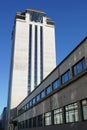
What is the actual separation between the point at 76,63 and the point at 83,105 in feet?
17.2

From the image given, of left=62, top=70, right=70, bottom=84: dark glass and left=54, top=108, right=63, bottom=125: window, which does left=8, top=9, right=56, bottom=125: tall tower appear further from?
left=62, top=70, right=70, bottom=84: dark glass

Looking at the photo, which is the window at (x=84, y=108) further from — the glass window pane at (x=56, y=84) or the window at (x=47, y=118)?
the window at (x=47, y=118)

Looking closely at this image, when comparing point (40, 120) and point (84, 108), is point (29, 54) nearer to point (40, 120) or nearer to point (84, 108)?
point (40, 120)

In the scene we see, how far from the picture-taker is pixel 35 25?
115 meters

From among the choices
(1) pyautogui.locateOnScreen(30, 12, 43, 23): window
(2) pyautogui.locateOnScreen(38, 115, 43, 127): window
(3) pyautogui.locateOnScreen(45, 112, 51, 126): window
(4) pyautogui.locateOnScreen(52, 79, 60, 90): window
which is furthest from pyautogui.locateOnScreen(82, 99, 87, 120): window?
(1) pyautogui.locateOnScreen(30, 12, 43, 23): window

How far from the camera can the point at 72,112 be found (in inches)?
942

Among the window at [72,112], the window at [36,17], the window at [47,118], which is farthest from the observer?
the window at [36,17]

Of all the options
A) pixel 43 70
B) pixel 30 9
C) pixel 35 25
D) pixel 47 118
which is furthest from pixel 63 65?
pixel 30 9

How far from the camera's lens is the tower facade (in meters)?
92.9

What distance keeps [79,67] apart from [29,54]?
80735mm

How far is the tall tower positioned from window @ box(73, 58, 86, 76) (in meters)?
66.3

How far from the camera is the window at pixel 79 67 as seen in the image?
73.7 feet

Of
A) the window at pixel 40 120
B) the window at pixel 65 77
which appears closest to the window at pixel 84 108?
the window at pixel 65 77

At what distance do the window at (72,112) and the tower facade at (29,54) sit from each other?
63.9m
